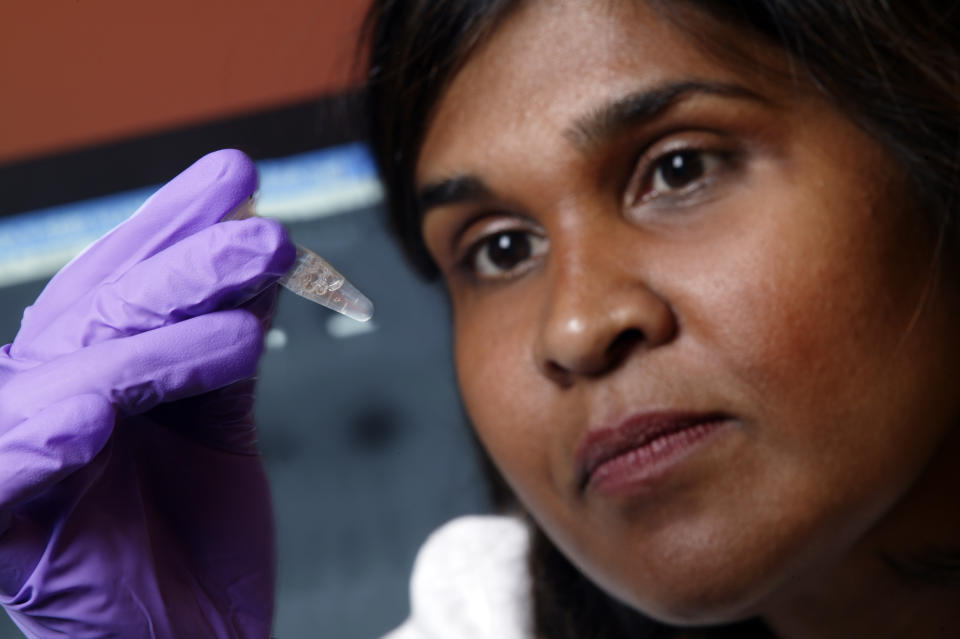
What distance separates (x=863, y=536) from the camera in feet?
2.70

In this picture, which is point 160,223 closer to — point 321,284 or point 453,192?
point 321,284

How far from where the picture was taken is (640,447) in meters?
0.73

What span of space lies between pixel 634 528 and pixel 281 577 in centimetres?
45

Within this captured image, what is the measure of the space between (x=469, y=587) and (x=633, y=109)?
615mm

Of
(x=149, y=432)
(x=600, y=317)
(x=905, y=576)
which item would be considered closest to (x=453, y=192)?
(x=600, y=317)

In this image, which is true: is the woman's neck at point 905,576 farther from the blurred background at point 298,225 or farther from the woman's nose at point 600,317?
the blurred background at point 298,225

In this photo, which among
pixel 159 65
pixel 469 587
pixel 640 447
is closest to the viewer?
pixel 640 447

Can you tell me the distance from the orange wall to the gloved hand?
313 mm

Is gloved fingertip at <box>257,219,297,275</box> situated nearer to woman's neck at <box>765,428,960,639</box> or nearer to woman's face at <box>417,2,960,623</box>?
woman's face at <box>417,2,960,623</box>

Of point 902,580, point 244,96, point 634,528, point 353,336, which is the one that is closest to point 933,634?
point 902,580

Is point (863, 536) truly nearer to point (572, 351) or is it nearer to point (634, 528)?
point (634, 528)

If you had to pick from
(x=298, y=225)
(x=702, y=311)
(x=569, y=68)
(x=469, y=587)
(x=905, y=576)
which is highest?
(x=569, y=68)

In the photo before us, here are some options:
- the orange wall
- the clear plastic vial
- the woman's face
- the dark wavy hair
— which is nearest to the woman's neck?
the woman's face

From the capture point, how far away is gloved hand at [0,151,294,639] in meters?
0.61
